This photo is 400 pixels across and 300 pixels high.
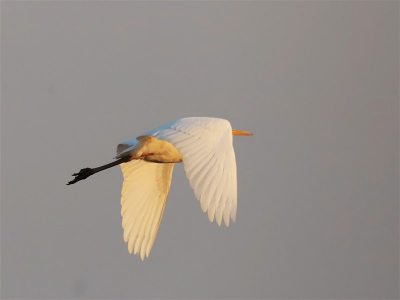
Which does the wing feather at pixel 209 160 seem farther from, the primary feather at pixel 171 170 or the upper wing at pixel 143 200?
the upper wing at pixel 143 200

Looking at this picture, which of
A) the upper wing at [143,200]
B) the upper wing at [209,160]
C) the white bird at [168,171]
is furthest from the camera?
the upper wing at [143,200]

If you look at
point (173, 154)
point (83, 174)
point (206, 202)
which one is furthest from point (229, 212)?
point (83, 174)

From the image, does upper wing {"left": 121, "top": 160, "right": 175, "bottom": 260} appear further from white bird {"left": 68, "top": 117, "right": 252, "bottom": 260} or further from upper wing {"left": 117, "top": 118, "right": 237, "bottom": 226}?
upper wing {"left": 117, "top": 118, "right": 237, "bottom": 226}

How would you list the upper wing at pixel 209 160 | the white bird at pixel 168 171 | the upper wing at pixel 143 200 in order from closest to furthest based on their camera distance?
the upper wing at pixel 209 160 → the white bird at pixel 168 171 → the upper wing at pixel 143 200

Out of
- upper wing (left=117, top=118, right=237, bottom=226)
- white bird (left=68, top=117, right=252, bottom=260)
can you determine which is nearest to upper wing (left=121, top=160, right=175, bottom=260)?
white bird (left=68, top=117, right=252, bottom=260)

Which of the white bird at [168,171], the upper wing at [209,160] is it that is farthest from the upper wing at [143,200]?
the upper wing at [209,160]

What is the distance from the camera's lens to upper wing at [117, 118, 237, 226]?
10422 millimetres

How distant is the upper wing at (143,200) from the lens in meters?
14.9

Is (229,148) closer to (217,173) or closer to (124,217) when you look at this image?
(217,173)

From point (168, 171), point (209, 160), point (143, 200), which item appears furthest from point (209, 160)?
point (168, 171)

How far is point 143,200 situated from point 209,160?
174 inches

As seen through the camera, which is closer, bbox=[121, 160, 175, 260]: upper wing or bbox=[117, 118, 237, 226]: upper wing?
bbox=[117, 118, 237, 226]: upper wing

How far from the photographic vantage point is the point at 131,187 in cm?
1520

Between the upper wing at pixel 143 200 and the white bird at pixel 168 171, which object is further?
the upper wing at pixel 143 200
